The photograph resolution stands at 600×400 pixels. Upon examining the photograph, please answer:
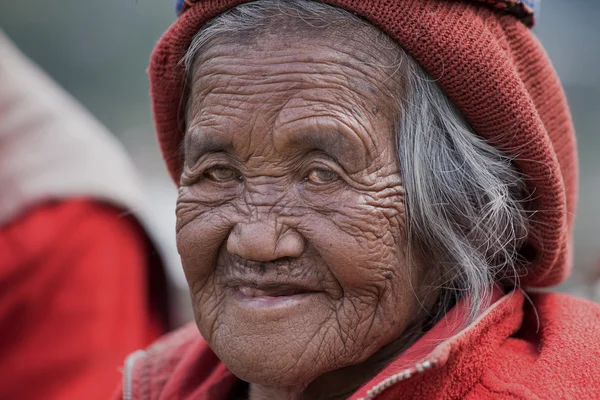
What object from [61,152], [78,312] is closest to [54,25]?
[61,152]

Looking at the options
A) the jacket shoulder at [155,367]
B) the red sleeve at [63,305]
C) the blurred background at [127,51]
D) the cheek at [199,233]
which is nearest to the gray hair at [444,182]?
the cheek at [199,233]

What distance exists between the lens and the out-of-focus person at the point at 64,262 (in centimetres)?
339

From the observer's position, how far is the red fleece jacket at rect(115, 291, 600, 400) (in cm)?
181

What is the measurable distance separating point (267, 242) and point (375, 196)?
1.01 ft

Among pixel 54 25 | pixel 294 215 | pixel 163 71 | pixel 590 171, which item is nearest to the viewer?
pixel 294 215

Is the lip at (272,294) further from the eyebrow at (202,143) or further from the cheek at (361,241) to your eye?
the eyebrow at (202,143)

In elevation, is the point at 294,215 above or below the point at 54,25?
above

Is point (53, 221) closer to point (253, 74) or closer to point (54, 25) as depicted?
point (253, 74)

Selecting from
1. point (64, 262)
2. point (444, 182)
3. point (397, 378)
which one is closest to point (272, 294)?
point (397, 378)

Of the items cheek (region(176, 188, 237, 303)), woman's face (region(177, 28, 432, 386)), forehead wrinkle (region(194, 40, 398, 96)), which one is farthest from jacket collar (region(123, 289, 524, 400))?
forehead wrinkle (region(194, 40, 398, 96))

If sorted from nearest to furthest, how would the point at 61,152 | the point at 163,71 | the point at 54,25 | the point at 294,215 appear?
the point at 294,215
the point at 163,71
the point at 61,152
the point at 54,25

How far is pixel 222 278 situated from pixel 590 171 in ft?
15.4

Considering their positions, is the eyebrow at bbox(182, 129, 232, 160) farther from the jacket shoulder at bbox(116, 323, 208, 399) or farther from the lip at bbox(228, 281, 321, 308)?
the jacket shoulder at bbox(116, 323, 208, 399)

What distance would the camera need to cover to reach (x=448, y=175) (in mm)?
2035
